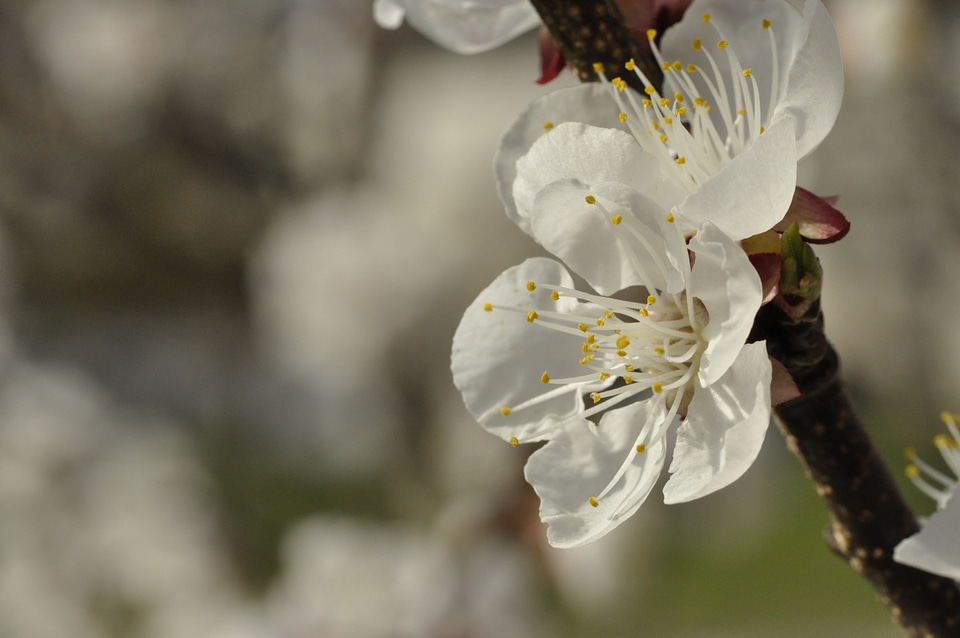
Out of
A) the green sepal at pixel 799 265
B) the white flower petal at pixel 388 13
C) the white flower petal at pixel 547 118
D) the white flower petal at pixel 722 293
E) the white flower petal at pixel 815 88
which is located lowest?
the green sepal at pixel 799 265

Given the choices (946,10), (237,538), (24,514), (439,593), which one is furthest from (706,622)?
(24,514)

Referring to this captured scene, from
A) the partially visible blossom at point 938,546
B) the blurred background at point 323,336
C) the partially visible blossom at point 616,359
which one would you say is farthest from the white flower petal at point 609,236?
the blurred background at point 323,336

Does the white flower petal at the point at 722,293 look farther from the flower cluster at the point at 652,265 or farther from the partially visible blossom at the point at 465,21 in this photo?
the partially visible blossom at the point at 465,21

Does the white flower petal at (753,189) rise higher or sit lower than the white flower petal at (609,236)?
lower

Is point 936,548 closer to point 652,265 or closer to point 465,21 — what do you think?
point 652,265

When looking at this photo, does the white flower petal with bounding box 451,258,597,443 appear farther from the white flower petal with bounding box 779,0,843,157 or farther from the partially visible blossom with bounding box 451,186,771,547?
the white flower petal with bounding box 779,0,843,157

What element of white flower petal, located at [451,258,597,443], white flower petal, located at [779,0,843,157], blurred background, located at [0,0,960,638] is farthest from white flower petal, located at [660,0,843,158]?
blurred background, located at [0,0,960,638]

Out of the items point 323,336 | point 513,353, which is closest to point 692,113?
point 513,353

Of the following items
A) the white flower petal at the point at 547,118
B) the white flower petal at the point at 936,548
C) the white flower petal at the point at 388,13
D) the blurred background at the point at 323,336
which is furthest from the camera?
the blurred background at the point at 323,336

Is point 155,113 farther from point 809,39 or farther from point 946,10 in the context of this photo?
point 809,39
